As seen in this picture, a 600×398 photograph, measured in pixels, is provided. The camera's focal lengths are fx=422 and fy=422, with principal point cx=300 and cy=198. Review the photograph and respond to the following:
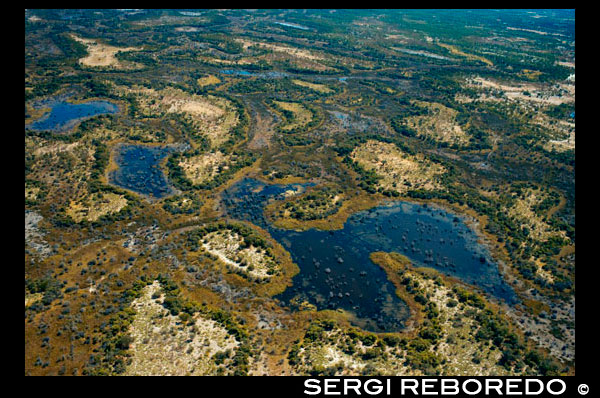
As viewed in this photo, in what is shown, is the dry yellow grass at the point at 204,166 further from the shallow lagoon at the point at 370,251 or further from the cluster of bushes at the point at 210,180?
the shallow lagoon at the point at 370,251

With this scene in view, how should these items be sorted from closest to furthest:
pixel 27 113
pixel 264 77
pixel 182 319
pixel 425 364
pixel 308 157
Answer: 1. pixel 425 364
2. pixel 182 319
3. pixel 308 157
4. pixel 27 113
5. pixel 264 77

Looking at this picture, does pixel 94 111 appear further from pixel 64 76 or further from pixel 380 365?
pixel 380 365

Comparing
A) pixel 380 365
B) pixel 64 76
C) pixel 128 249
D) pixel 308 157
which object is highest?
pixel 64 76

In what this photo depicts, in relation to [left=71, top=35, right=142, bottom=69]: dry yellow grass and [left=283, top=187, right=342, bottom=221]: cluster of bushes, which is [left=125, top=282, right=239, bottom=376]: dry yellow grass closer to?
[left=283, top=187, right=342, bottom=221]: cluster of bushes

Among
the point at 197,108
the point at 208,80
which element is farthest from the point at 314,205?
the point at 208,80
